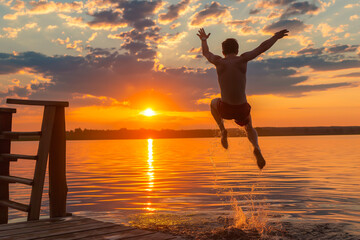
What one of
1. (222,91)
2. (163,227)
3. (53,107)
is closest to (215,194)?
(163,227)

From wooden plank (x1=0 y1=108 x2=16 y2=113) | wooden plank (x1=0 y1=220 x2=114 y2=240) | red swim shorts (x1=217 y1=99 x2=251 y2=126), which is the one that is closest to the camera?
wooden plank (x1=0 y1=220 x2=114 y2=240)

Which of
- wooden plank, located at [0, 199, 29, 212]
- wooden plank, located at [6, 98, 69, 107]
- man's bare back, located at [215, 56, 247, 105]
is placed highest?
man's bare back, located at [215, 56, 247, 105]

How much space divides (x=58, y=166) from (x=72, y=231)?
175 centimetres

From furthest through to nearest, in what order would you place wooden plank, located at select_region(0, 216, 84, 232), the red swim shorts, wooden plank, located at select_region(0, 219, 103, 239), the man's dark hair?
the red swim shorts
the man's dark hair
wooden plank, located at select_region(0, 216, 84, 232)
wooden plank, located at select_region(0, 219, 103, 239)

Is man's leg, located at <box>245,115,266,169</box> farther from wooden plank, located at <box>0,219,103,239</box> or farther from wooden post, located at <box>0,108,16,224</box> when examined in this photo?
wooden post, located at <box>0,108,16,224</box>

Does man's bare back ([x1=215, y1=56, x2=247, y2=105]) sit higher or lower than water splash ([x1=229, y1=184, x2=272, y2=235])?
higher


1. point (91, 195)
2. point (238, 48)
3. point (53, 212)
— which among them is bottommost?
point (91, 195)

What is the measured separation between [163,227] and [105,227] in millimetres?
3425

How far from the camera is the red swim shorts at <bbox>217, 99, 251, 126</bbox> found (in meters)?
8.01

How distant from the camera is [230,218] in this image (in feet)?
36.1

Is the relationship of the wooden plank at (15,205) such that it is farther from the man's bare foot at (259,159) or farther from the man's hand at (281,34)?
the man's hand at (281,34)

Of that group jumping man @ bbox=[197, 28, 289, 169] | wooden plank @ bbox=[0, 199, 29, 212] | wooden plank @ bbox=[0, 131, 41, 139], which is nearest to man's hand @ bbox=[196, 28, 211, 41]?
jumping man @ bbox=[197, 28, 289, 169]

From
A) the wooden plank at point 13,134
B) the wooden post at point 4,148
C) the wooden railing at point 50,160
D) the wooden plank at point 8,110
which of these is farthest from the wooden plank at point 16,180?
the wooden plank at point 8,110

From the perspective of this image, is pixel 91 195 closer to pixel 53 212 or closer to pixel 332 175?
pixel 53 212
